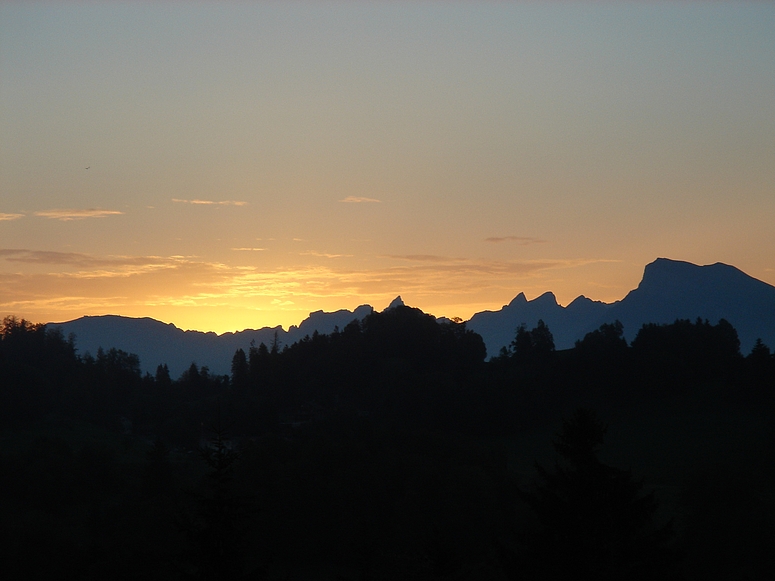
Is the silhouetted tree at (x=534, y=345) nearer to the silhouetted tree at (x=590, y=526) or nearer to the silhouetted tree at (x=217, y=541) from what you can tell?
the silhouetted tree at (x=590, y=526)

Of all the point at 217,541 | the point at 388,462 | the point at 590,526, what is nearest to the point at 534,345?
the point at 388,462

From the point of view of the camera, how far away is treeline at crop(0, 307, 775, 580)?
23438 millimetres

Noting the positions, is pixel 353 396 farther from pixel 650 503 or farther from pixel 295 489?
pixel 650 503

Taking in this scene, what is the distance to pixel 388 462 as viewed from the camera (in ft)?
273

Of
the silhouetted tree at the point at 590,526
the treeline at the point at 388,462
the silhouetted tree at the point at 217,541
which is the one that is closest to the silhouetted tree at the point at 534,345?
the treeline at the point at 388,462

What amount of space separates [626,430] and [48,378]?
120m

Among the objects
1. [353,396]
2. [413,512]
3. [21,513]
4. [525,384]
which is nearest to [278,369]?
[353,396]

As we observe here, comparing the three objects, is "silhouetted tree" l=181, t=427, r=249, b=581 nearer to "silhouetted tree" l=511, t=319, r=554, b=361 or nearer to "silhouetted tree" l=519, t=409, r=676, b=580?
"silhouetted tree" l=519, t=409, r=676, b=580

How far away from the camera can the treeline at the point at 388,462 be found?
923 inches

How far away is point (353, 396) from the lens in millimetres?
140750

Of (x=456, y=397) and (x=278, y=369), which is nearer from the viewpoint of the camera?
(x=456, y=397)

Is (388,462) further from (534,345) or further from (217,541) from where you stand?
(534,345)

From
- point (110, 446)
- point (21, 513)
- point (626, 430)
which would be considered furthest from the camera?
point (110, 446)

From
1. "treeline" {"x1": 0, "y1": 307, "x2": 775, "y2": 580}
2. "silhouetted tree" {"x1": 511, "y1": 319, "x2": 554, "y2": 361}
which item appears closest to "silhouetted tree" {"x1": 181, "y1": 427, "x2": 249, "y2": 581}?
"treeline" {"x1": 0, "y1": 307, "x2": 775, "y2": 580}
